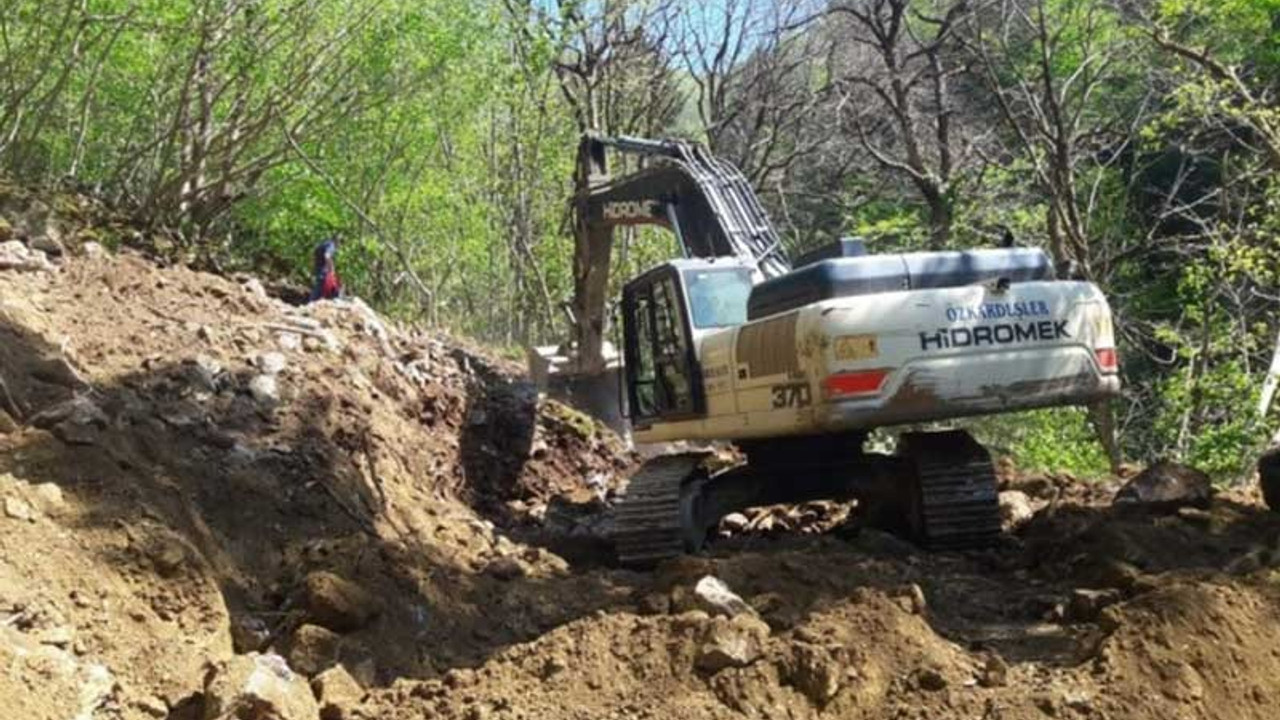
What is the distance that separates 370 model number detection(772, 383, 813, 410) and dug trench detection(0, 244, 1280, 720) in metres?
0.90

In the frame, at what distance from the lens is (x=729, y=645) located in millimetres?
5480

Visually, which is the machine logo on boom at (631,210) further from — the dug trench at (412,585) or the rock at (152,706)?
the rock at (152,706)

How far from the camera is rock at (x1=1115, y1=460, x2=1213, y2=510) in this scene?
879 cm

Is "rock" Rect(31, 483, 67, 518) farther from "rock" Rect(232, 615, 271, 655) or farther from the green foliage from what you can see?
the green foliage

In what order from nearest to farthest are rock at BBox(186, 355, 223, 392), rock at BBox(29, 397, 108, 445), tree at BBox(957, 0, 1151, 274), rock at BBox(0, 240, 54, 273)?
1. rock at BBox(29, 397, 108, 445)
2. rock at BBox(186, 355, 223, 392)
3. rock at BBox(0, 240, 54, 273)
4. tree at BBox(957, 0, 1151, 274)

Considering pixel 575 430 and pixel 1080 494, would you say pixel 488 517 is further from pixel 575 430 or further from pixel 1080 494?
pixel 1080 494

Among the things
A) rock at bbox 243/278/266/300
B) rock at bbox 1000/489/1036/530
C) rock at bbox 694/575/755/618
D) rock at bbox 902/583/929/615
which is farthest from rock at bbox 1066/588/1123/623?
rock at bbox 243/278/266/300

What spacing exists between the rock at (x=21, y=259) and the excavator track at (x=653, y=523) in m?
4.31

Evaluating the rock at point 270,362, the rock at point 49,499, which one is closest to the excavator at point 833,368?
the rock at point 270,362

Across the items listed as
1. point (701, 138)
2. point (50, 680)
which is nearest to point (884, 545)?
point (50, 680)

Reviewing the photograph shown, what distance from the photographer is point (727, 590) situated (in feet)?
20.9

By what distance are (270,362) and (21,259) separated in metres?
1.80

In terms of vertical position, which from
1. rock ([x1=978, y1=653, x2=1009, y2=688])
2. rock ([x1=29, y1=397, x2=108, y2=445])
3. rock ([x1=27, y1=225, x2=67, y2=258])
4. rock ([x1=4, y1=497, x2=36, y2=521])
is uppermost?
rock ([x1=27, y1=225, x2=67, y2=258])

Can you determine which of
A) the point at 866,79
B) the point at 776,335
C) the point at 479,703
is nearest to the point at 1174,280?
the point at 866,79
